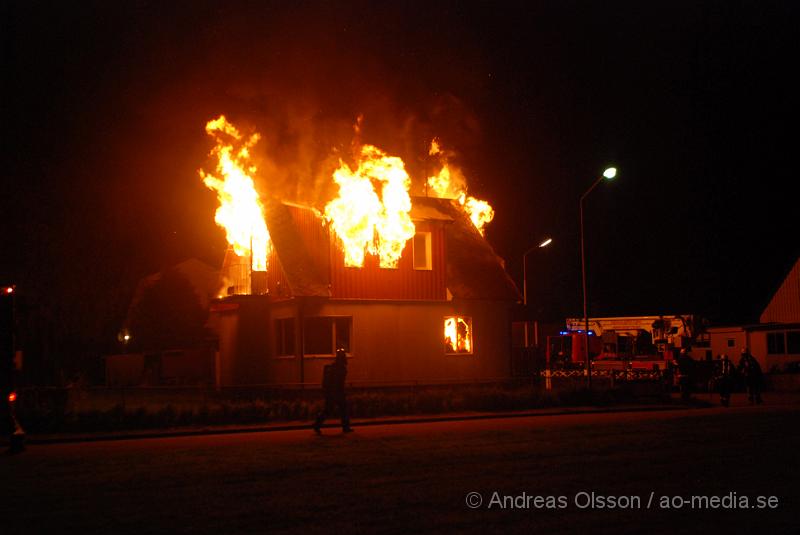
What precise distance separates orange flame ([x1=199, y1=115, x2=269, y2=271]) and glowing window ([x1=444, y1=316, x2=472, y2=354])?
7598 mm

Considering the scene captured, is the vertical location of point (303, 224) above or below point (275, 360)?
above

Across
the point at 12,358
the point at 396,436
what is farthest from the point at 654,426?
the point at 12,358

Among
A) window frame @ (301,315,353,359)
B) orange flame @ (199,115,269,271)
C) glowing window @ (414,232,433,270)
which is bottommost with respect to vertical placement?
window frame @ (301,315,353,359)

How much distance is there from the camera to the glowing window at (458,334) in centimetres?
3281

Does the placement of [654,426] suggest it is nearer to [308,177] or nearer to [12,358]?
[12,358]

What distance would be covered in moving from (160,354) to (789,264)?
35.9m

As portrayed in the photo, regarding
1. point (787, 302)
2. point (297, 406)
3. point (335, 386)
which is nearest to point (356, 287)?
point (297, 406)

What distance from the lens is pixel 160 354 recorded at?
42250 millimetres

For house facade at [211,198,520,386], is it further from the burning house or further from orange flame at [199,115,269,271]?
orange flame at [199,115,269,271]

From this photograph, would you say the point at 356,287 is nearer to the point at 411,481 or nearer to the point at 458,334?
the point at 458,334

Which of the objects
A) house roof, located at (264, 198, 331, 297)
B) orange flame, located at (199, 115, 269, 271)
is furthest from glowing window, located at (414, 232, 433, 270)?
orange flame, located at (199, 115, 269, 271)

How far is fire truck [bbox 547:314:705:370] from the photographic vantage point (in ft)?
147

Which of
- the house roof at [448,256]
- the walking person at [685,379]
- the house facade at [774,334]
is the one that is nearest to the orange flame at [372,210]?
the house roof at [448,256]

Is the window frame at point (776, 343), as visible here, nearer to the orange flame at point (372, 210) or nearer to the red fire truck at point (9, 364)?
the orange flame at point (372, 210)
